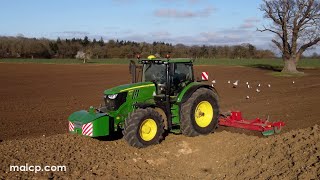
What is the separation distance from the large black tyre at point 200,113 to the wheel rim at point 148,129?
0.96 meters

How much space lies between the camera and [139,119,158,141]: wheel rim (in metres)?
9.12

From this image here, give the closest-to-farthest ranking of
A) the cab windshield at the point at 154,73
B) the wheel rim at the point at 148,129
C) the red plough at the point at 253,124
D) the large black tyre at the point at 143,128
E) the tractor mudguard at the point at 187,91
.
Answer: the large black tyre at the point at 143,128, the wheel rim at the point at 148,129, the tractor mudguard at the point at 187,91, the cab windshield at the point at 154,73, the red plough at the point at 253,124

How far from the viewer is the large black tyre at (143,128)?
8.84 metres

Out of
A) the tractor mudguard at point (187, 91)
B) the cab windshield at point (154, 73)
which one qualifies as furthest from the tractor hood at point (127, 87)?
the tractor mudguard at point (187, 91)

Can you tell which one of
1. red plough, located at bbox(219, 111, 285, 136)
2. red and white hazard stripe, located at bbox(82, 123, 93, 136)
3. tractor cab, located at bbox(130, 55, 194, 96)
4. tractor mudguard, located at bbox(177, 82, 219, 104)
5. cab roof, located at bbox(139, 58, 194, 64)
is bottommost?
red plough, located at bbox(219, 111, 285, 136)

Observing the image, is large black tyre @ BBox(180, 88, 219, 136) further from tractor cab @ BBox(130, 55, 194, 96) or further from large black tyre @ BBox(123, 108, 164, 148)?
large black tyre @ BBox(123, 108, 164, 148)

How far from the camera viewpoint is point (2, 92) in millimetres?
23875

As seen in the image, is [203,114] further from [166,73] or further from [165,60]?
[165,60]

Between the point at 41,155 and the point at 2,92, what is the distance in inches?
668

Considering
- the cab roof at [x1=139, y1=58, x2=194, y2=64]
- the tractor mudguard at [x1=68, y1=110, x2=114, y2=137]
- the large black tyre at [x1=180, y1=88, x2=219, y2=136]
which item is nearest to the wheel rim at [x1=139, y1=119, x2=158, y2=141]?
the tractor mudguard at [x1=68, y1=110, x2=114, y2=137]

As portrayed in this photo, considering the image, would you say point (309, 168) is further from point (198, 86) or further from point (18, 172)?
point (18, 172)

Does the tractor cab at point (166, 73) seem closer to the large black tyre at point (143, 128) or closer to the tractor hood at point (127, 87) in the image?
the tractor hood at point (127, 87)

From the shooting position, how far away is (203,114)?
34.7 ft

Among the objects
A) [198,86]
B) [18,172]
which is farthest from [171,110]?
[18,172]
